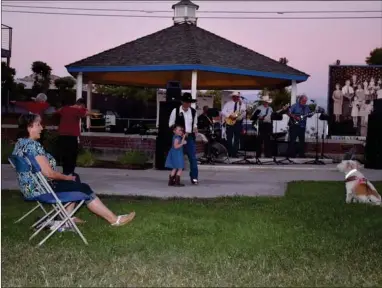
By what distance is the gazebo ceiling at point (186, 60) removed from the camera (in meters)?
18.4

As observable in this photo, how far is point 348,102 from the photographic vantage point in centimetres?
2628

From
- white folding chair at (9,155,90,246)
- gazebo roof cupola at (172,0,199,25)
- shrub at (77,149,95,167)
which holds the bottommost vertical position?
shrub at (77,149,95,167)

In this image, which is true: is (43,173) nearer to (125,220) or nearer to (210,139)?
(125,220)

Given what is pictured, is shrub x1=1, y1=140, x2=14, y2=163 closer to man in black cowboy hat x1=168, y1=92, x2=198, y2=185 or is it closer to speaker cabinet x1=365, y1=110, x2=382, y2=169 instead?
man in black cowboy hat x1=168, y1=92, x2=198, y2=185

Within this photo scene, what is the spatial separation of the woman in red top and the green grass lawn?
1951 mm

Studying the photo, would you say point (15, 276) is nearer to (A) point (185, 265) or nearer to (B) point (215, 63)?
(A) point (185, 265)

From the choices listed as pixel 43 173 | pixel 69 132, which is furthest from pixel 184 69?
pixel 43 173

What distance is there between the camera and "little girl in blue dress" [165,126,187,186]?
38.0 feet

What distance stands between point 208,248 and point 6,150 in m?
12.9

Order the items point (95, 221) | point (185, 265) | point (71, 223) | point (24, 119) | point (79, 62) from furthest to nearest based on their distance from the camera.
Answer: point (79, 62) < point (95, 221) < point (24, 119) < point (71, 223) < point (185, 265)

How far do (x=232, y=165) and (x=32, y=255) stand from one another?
10.3 metres

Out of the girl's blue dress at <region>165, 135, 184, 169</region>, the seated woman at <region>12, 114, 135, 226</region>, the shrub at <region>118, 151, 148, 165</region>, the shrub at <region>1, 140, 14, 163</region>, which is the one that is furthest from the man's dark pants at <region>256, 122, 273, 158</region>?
the seated woman at <region>12, 114, 135, 226</region>

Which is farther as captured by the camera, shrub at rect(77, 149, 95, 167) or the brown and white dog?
shrub at rect(77, 149, 95, 167)

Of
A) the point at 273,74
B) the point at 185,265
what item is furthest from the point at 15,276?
the point at 273,74
